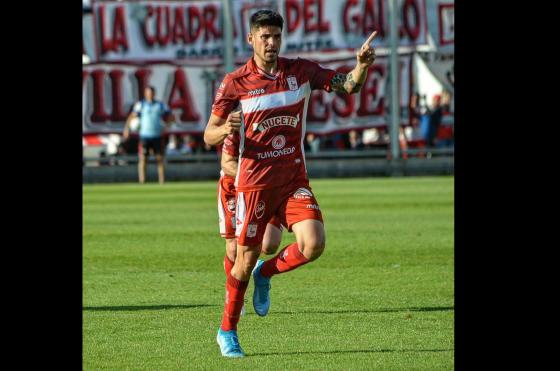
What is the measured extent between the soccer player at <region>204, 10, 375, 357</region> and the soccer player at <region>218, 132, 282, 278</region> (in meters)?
0.88

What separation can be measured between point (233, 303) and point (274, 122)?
4.03ft

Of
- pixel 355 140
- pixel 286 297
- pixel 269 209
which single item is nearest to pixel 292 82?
pixel 269 209

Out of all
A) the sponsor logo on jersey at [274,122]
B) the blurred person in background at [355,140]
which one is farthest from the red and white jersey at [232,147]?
the blurred person in background at [355,140]

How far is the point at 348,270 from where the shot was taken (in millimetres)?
14016

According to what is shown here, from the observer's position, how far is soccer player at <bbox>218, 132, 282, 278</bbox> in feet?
33.9

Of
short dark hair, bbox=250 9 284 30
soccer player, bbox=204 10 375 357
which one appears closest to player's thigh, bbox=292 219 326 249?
soccer player, bbox=204 10 375 357

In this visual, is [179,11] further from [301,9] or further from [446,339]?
[446,339]

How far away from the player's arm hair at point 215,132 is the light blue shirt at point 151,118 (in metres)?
22.8

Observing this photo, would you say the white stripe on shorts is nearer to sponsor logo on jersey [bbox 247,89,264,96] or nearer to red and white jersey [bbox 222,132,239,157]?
sponsor logo on jersey [bbox 247,89,264,96]

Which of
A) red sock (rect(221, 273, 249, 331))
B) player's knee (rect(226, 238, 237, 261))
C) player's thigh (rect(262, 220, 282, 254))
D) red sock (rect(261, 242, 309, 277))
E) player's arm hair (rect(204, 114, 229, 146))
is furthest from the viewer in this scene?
player's knee (rect(226, 238, 237, 261))

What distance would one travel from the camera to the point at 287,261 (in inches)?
379

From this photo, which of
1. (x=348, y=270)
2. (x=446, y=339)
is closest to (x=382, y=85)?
(x=348, y=270)
